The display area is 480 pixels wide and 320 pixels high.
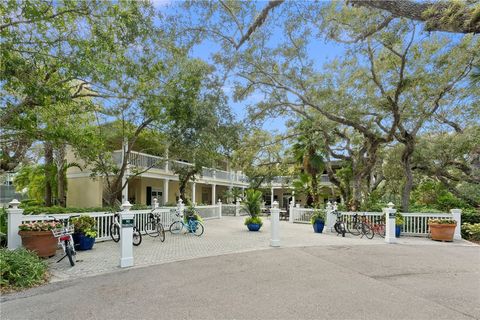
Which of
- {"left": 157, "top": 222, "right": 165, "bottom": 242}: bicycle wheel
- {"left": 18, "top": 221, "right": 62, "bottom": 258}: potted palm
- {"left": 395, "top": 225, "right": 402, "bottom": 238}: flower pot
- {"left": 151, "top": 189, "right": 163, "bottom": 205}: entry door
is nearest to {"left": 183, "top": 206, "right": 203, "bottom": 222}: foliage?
{"left": 157, "top": 222, "right": 165, "bottom": 242}: bicycle wheel

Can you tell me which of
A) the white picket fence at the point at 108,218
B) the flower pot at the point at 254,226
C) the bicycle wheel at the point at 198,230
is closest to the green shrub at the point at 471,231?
the flower pot at the point at 254,226

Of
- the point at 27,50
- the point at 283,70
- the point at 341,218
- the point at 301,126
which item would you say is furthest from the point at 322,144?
the point at 27,50

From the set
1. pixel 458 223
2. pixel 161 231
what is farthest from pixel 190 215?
pixel 458 223

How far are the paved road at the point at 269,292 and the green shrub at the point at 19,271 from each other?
0.41m

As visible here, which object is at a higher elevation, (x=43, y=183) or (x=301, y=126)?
(x=301, y=126)

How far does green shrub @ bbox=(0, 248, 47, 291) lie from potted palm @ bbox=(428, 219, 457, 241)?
40.9ft

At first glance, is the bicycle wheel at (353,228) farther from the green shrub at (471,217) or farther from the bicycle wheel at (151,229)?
the bicycle wheel at (151,229)

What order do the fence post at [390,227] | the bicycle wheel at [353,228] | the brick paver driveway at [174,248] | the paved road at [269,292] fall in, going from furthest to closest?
the bicycle wheel at [353,228]
the fence post at [390,227]
the brick paver driveway at [174,248]
the paved road at [269,292]

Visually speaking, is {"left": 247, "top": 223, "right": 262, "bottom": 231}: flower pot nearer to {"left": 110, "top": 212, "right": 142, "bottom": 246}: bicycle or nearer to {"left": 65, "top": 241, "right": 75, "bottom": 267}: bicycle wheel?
{"left": 110, "top": 212, "right": 142, "bottom": 246}: bicycle

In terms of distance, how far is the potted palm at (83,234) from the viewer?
9.09 meters

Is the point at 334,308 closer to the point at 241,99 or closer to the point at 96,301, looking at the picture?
the point at 96,301

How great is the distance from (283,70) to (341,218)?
A: 6.90 metres

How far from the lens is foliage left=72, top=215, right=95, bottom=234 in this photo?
30.0 feet

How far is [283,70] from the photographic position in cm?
1285
